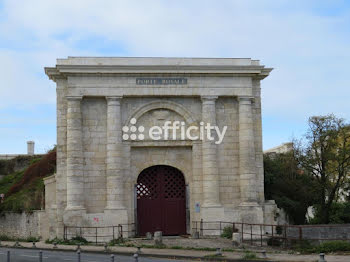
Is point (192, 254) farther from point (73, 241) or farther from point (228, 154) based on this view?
point (228, 154)

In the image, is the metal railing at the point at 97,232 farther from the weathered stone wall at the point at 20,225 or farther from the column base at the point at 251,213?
the weathered stone wall at the point at 20,225

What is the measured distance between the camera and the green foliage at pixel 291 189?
37.2 meters

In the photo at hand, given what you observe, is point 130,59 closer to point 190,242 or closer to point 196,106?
point 196,106

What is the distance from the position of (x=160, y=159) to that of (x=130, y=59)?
5.51 m

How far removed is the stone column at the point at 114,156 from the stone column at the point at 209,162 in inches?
170

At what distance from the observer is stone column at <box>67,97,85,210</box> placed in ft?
94.3

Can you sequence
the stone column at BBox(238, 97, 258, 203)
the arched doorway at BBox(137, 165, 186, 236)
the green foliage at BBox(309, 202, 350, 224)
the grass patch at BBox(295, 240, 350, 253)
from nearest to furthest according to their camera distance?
the grass patch at BBox(295, 240, 350, 253) → the stone column at BBox(238, 97, 258, 203) → the arched doorway at BBox(137, 165, 186, 236) → the green foliage at BBox(309, 202, 350, 224)

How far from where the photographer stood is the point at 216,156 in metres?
30.0

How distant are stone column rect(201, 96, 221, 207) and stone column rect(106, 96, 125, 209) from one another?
4.31 m

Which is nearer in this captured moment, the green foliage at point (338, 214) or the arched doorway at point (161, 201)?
the arched doorway at point (161, 201)

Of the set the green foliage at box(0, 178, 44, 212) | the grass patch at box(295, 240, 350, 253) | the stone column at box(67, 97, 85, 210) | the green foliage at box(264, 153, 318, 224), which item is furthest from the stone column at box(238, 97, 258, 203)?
the green foliage at box(0, 178, 44, 212)

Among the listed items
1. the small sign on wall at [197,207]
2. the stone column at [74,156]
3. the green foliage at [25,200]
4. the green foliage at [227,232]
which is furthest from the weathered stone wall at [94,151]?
the green foliage at [25,200]

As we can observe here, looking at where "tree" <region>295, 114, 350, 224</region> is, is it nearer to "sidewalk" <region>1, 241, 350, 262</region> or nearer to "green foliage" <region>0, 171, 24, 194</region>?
"sidewalk" <region>1, 241, 350, 262</region>

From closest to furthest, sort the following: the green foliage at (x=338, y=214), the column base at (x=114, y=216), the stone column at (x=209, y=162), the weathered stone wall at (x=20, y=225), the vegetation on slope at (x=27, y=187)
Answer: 1. the column base at (x=114, y=216)
2. the stone column at (x=209, y=162)
3. the weathered stone wall at (x=20, y=225)
4. the vegetation on slope at (x=27, y=187)
5. the green foliage at (x=338, y=214)
